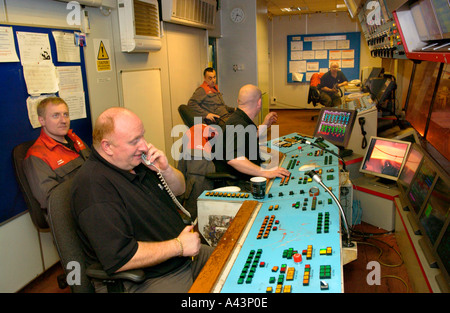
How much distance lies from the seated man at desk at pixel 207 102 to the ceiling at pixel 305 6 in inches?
133

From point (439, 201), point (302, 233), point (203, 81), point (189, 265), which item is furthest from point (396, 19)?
point (203, 81)

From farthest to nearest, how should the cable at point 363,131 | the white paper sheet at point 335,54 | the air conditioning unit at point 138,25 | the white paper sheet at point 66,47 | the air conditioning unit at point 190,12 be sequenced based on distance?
the white paper sheet at point 335,54 < the air conditioning unit at point 190,12 < the cable at point 363,131 < the air conditioning unit at point 138,25 < the white paper sheet at point 66,47

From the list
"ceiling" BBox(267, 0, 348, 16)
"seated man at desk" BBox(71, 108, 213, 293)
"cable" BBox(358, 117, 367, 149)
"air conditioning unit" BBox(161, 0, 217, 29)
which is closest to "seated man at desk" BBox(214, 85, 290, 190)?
"seated man at desk" BBox(71, 108, 213, 293)

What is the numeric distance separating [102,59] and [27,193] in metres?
1.42

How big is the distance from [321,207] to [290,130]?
595 cm

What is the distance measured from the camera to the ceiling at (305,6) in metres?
7.92

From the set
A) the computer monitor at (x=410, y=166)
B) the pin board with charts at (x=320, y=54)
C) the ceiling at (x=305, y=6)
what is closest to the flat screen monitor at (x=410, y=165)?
the computer monitor at (x=410, y=166)

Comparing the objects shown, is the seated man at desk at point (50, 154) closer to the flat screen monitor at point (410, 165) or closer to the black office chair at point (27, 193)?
the black office chair at point (27, 193)

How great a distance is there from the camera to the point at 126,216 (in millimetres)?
1613

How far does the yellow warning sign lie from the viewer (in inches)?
131

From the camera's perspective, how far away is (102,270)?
63.1 inches

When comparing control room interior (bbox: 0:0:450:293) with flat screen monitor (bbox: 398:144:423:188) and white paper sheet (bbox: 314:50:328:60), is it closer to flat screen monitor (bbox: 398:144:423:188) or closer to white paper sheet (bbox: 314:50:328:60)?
flat screen monitor (bbox: 398:144:423:188)

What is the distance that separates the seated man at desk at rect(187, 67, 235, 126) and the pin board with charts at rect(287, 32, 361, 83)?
221 inches

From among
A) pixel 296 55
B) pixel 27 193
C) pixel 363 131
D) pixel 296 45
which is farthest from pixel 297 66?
pixel 27 193
